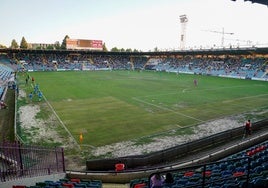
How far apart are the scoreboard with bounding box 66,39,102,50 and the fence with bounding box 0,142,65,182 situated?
81.0 meters

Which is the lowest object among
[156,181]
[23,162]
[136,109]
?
[136,109]

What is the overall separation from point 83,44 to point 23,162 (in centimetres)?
8355

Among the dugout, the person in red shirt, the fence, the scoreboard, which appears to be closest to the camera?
the fence

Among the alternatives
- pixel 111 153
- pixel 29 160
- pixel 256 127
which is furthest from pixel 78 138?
pixel 256 127

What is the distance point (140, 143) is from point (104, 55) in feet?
283

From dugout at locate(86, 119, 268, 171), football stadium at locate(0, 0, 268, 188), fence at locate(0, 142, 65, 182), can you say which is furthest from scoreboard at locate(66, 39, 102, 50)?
fence at locate(0, 142, 65, 182)

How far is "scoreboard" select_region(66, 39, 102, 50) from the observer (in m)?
89.4

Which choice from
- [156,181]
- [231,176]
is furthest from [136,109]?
[156,181]

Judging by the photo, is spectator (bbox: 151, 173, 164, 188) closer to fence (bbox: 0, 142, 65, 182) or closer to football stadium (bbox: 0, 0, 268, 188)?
football stadium (bbox: 0, 0, 268, 188)

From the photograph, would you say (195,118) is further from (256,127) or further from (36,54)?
(36,54)

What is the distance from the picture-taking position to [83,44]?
91250mm

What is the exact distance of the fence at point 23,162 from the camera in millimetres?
10603

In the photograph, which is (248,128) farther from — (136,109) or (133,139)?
(136,109)

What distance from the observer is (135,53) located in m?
99.9
